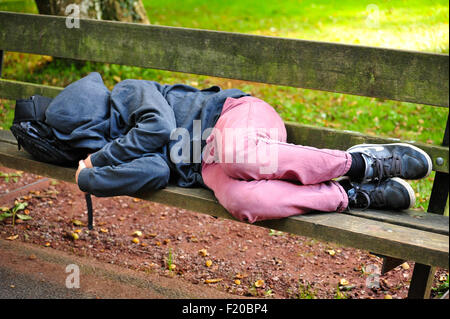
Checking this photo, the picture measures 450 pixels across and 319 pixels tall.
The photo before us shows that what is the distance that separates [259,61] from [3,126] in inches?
111

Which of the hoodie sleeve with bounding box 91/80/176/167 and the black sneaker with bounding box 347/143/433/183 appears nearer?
the black sneaker with bounding box 347/143/433/183

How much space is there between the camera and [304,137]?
2785 millimetres

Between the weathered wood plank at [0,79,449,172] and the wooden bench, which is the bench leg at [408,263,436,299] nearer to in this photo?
the wooden bench

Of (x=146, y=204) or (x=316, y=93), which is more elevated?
(x=316, y=93)

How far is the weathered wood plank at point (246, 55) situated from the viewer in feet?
8.02

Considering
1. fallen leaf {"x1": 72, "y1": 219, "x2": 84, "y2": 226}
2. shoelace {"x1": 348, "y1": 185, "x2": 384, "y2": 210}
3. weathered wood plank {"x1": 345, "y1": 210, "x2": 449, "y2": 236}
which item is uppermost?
shoelace {"x1": 348, "y1": 185, "x2": 384, "y2": 210}

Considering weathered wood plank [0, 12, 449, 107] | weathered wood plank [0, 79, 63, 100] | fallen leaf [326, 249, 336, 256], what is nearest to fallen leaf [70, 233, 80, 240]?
weathered wood plank [0, 79, 63, 100]

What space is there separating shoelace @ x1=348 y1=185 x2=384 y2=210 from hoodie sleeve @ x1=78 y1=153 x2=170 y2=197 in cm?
83

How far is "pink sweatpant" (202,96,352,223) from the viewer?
7.00 feet

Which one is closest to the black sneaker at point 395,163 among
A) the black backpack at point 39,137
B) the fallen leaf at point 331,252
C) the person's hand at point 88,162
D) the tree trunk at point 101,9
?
the fallen leaf at point 331,252

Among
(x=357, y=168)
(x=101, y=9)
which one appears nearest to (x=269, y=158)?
(x=357, y=168)
